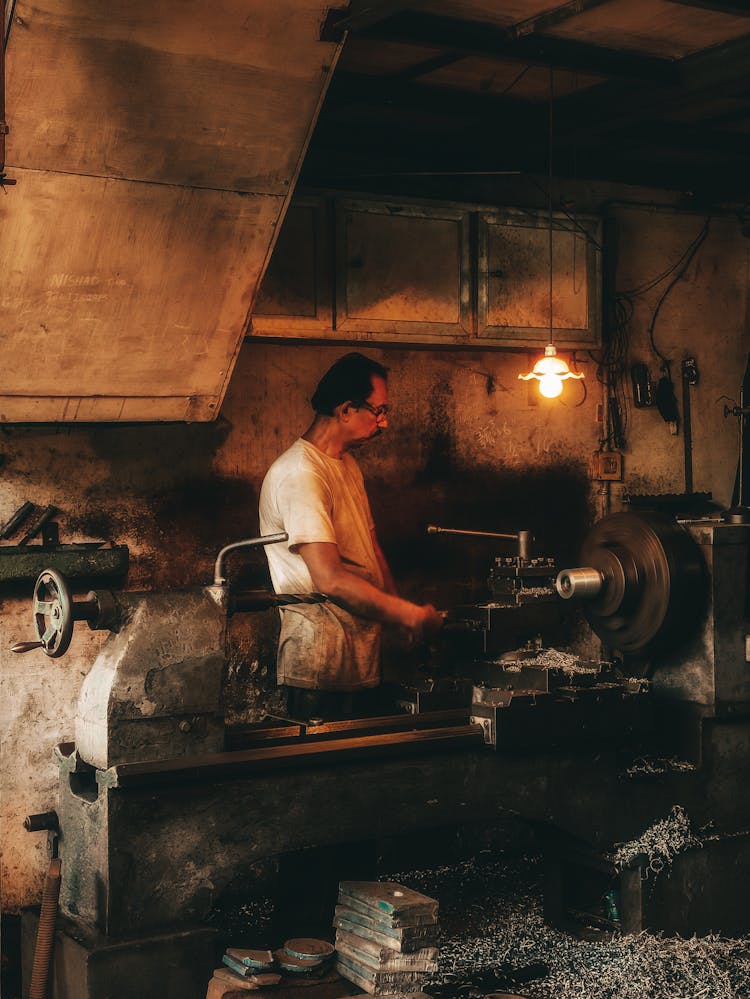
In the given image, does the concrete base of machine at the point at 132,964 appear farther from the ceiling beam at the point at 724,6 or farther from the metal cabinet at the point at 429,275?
the ceiling beam at the point at 724,6

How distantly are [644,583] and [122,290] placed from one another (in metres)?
1.68

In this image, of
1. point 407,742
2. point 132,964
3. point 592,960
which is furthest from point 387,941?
point 592,960

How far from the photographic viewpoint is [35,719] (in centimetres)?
365

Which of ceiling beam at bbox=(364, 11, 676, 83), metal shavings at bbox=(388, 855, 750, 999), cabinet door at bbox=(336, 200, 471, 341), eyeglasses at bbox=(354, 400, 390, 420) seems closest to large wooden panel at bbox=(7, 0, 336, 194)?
ceiling beam at bbox=(364, 11, 676, 83)

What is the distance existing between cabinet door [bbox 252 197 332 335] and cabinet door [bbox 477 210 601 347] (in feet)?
2.13

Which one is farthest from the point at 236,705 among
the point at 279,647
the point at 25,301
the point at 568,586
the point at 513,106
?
the point at 513,106

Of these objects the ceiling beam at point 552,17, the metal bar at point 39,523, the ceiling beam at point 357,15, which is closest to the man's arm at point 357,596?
the metal bar at point 39,523

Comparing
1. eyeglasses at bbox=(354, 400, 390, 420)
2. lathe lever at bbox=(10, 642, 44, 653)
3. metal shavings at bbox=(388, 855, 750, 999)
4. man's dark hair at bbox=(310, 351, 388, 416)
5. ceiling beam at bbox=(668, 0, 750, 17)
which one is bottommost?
metal shavings at bbox=(388, 855, 750, 999)

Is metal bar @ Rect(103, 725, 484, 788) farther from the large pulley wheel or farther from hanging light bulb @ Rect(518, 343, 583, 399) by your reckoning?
hanging light bulb @ Rect(518, 343, 583, 399)

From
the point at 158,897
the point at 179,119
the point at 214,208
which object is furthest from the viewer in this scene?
the point at 214,208

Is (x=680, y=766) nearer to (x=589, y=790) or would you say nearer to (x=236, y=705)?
(x=589, y=790)

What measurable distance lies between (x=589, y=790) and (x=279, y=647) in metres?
1.02

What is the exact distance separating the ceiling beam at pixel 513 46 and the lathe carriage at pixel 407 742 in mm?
1375

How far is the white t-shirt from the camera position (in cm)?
349
